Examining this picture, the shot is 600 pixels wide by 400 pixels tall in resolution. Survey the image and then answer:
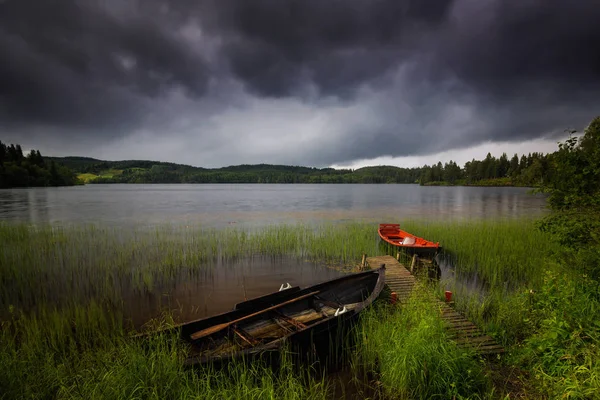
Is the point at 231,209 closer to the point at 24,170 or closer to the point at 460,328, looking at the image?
the point at 460,328

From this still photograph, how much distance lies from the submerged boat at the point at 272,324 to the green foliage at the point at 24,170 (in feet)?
350

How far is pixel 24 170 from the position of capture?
81.4 metres

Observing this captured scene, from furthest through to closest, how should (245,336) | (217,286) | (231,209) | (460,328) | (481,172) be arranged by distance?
(481,172), (231,209), (217,286), (460,328), (245,336)

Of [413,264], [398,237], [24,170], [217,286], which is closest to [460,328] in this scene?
[413,264]

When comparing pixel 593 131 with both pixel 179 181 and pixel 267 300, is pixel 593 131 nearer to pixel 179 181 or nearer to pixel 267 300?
pixel 267 300

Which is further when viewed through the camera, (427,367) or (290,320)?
(290,320)

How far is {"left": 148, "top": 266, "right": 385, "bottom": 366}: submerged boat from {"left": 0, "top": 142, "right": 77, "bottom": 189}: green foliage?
350 feet

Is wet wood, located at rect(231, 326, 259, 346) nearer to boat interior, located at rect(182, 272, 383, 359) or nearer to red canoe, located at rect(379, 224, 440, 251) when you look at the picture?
boat interior, located at rect(182, 272, 383, 359)

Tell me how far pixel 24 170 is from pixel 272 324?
113194 millimetres

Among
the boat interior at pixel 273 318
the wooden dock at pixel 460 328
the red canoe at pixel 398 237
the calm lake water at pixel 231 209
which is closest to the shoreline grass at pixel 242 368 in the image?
the wooden dock at pixel 460 328

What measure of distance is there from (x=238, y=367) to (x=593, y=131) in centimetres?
944

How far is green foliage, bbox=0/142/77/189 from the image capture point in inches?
3066

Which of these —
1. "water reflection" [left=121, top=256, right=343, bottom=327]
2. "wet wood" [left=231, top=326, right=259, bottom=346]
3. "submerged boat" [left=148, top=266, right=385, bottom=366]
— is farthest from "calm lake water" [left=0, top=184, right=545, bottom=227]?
"wet wood" [left=231, top=326, right=259, bottom=346]

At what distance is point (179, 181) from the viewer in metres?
183
